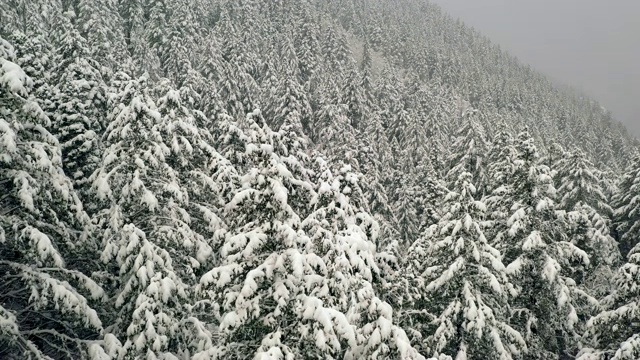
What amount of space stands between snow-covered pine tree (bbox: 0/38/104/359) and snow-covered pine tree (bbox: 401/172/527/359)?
32.1 ft

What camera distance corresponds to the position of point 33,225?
11.5 meters

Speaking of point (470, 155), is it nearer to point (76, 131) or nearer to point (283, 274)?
point (283, 274)

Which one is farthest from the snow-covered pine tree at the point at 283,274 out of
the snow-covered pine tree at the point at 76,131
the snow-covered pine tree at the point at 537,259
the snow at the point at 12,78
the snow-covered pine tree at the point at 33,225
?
the snow-covered pine tree at the point at 537,259

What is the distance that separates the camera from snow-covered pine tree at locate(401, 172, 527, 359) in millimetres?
15414

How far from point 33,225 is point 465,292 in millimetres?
13350

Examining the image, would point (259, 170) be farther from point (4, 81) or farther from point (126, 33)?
point (126, 33)

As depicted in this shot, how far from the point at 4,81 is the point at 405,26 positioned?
541 feet

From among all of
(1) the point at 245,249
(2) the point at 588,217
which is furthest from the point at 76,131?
(2) the point at 588,217

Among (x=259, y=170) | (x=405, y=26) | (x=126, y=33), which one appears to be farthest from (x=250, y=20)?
(x=405, y=26)

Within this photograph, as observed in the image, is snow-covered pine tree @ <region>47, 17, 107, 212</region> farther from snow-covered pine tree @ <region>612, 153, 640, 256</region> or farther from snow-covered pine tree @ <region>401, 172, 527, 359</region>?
snow-covered pine tree @ <region>612, 153, 640, 256</region>

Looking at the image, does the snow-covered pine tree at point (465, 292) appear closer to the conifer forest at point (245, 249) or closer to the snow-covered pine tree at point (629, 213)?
the conifer forest at point (245, 249)

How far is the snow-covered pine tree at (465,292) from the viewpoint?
15414 millimetres

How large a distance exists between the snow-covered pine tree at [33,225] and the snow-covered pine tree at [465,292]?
32.1ft

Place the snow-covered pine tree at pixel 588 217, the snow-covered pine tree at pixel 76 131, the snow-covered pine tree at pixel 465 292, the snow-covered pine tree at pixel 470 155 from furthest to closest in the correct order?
the snow-covered pine tree at pixel 470 155 < the snow-covered pine tree at pixel 588 217 < the snow-covered pine tree at pixel 76 131 < the snow-covered pine tree at pixel 465 292
